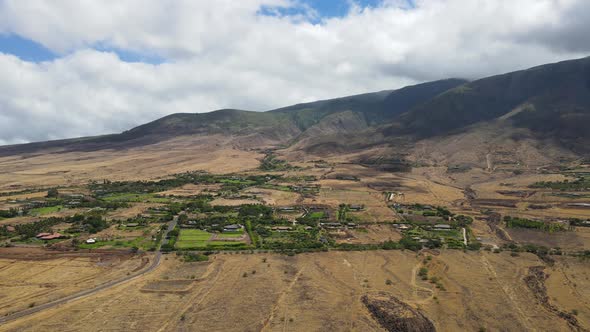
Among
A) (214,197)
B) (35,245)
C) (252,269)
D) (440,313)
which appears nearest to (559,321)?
(440,313)

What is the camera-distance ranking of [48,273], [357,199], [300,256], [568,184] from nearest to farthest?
[48,273], [300,256], [357,199], [568,184]

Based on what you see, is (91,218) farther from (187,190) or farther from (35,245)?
(187,190)

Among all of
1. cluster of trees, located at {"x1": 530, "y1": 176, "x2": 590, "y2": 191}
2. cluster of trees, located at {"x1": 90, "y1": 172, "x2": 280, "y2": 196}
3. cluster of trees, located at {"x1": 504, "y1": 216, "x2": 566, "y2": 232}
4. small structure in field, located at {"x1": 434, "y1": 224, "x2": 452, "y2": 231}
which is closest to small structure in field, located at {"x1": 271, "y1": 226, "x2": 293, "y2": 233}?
small structure in field, located at {"x1": 434, "y1": 224, "x2": 452, "y2": 231}

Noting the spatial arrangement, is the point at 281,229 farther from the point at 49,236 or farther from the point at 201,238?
the point at 49,236

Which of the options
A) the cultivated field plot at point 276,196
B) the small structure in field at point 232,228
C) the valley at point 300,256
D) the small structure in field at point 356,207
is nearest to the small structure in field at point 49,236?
the valley at point 300,256

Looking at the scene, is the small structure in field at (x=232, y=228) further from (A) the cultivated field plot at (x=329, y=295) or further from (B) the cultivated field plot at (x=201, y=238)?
(A) the cultivated field plot at (x=329, y=295)

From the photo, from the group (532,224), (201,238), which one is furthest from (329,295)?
(532,224)

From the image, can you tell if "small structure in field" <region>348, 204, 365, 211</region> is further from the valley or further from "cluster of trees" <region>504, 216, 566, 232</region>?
"cluster of trees" <region>504, 216, 566, 232</region>
